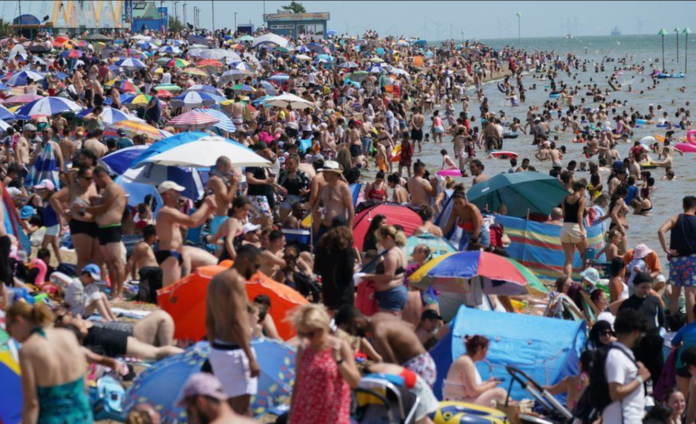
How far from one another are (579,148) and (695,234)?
71.1 ft

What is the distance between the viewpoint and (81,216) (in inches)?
359

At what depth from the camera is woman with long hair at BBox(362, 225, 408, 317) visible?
8.17 metres

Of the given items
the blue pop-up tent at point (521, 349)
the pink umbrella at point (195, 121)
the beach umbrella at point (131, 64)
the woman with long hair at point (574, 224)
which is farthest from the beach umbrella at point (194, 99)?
the blue pop-up tent at point (521, 349)

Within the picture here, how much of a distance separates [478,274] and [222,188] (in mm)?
2618

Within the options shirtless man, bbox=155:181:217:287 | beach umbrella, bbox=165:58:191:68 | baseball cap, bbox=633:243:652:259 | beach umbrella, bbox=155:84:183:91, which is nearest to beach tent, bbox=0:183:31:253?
shirtless man, bbox=155:181:217:287

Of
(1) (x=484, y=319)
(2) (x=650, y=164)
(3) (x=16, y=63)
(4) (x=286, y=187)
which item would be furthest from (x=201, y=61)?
(1) (x=484, y=319)

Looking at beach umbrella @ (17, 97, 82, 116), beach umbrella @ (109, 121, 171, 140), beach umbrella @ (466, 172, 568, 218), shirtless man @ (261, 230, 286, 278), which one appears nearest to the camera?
shirtless man @ (261, 230, 286, 278)

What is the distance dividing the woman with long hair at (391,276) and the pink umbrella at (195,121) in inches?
371

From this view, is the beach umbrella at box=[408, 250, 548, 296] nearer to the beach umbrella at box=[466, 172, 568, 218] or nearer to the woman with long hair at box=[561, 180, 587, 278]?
the woman with long hair at box=[561, 180, 587, 278]

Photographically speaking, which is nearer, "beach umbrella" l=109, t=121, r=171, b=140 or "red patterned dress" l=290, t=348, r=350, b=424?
"red patterned dress" l=290, t=348, r=350, b=424

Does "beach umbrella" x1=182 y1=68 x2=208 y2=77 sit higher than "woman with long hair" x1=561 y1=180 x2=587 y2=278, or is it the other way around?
"beach umbrella" x1=182 y1=68 x2=208 y2=77

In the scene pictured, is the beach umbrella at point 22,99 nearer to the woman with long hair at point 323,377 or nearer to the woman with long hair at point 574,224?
the woman with long hair at point 574,224

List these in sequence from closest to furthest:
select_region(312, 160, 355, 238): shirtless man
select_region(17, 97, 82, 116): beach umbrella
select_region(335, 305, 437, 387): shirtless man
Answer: select_region(335, 305, 437, 387): shirtless man → select_region(312, 160, 355, 238): shirtless man → select_region(17, 97, 82, 116): beach umbrella

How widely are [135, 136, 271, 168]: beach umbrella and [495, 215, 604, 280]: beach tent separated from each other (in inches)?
133
